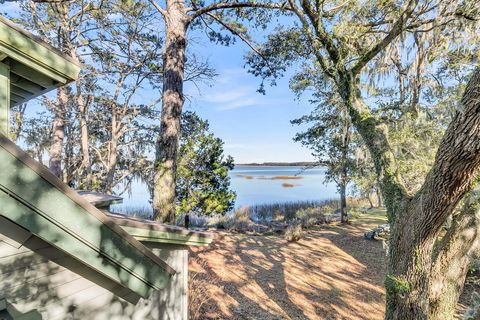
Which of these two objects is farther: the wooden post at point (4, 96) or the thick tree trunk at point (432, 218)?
the thick tree trunk at point (432, 218)

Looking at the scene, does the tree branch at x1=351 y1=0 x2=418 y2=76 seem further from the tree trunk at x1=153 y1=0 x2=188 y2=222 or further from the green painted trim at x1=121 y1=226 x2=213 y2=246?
the green painted trim at x1=121 y1=226 x2=213 y2=246

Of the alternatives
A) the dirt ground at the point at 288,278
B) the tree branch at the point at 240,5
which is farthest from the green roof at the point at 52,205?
the tree branch at the point at 240,5

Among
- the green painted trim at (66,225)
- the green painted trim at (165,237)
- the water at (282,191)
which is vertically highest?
the green painted trim at (66,225)

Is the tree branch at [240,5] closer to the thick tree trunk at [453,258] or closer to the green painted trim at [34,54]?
the green painted trim at [34,54]

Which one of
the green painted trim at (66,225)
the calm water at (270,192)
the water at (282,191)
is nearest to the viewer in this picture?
the green painted trim at (66,225)

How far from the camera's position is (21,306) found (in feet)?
6.63

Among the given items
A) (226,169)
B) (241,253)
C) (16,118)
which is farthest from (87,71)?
(241,253)

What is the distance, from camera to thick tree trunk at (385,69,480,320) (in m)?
2.71

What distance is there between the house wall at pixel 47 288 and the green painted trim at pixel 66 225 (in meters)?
0.48

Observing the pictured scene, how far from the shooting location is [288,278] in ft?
25.2

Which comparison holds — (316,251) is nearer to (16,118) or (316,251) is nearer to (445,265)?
(445,265)

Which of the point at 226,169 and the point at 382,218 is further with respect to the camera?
the point at 382,218

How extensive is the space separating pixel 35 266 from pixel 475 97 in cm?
470

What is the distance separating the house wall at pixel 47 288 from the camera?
1951 millimetres
